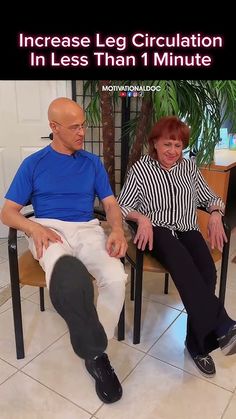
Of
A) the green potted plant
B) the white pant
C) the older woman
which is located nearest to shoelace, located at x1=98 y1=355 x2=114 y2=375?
the white pant

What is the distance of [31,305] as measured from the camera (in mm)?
1976

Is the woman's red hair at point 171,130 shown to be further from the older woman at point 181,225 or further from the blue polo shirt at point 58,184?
the blue polo shirt at point 58,184

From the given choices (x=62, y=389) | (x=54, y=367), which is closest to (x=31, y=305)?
(x=54, y=367)

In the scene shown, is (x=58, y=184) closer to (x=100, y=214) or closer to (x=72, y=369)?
(x=100, y=214)

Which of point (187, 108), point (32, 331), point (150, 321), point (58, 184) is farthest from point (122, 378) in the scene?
point (187, 108)

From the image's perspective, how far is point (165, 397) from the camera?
4.49 ft

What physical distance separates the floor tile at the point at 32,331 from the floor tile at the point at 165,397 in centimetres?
45

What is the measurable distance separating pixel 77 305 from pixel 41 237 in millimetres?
317

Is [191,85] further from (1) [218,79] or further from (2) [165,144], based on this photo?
(2) [165,144]

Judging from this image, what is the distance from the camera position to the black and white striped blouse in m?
1.66

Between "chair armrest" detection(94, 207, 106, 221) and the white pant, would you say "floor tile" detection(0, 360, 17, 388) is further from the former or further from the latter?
"chair armrest" detection(94, 207, 106, 221)

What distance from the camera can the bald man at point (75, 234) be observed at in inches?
48.7

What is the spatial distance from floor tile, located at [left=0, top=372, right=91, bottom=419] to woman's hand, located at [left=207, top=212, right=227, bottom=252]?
90 centimetres

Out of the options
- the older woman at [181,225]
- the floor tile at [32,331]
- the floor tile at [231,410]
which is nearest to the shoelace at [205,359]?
the older woman at [181,225]
